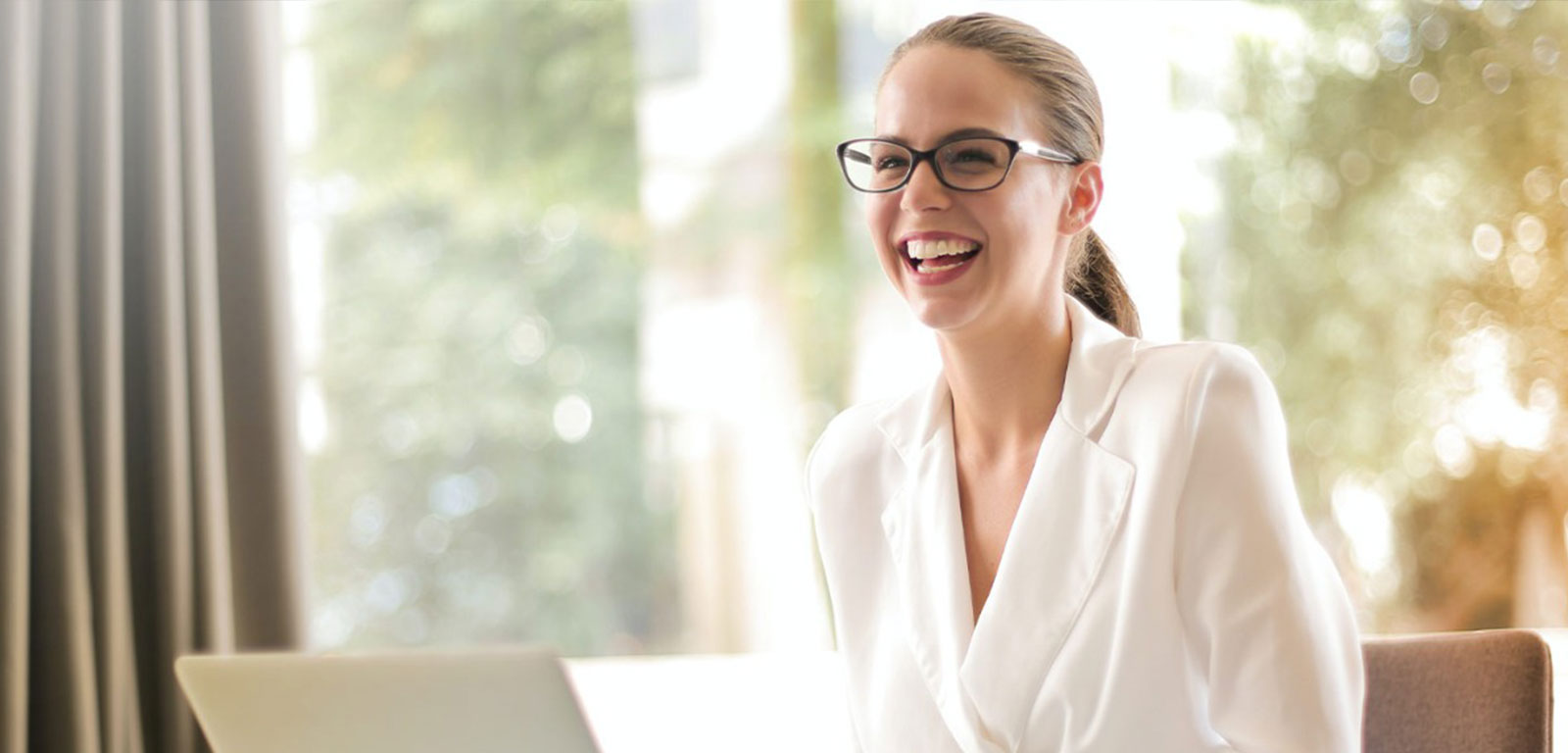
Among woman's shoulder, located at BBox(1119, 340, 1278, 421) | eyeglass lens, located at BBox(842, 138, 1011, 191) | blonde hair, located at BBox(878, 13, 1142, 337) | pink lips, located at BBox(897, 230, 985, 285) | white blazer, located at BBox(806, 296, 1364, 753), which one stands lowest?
white blazer, located at BBox(806, 296, 1364, 753)

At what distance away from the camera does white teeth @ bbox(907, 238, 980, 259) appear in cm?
146

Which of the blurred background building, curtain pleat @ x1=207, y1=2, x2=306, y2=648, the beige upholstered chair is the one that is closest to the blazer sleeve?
the beige upholstered chair

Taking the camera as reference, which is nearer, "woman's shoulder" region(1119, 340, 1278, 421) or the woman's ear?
"woman's shoulder" region(1119, 340, 1278, 421)

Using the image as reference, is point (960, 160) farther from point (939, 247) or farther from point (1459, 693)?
point (1459, 693)

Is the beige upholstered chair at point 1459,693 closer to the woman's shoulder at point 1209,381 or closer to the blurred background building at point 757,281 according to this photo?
the woman's shoulder at point 1209,381

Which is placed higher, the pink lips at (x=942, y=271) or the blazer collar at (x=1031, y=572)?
the pink lips at (x=942, y=271)

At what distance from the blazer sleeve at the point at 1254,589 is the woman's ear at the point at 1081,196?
236 millimetres

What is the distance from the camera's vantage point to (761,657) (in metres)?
3.00

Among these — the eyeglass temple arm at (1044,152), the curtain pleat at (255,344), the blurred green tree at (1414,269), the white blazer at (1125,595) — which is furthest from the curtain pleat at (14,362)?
the blurred green tree at (1414,269)

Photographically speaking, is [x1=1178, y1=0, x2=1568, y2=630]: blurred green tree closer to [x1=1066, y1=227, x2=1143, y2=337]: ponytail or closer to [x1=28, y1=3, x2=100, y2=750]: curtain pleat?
[x1=1066, y1=227, x2=1143, y2=337]: ponytail

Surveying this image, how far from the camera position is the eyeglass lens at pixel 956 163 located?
1443 millimetres

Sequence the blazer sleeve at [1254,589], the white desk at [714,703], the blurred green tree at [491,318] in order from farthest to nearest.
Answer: the blurred green tree at [491,318]
the white desk at [714,703]
the blazer sleeve at [1254,589]

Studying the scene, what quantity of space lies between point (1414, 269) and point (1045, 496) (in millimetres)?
1882

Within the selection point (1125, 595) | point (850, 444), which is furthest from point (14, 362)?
point (1125, 595)
